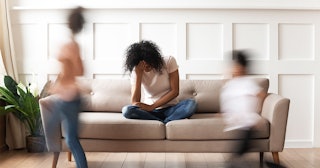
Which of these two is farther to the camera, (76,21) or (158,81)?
(158,81)

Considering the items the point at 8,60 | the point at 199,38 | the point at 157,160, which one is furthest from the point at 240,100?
the point at 8,60

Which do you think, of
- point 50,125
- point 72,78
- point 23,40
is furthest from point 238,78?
point 23,40

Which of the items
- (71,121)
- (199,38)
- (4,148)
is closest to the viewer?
(71,121)

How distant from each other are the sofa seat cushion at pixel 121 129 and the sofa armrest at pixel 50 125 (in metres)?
0.06

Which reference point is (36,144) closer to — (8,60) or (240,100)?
(8,60)

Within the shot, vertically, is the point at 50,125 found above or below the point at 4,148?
above

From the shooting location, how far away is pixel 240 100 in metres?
3.02

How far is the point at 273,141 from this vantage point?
3.50m

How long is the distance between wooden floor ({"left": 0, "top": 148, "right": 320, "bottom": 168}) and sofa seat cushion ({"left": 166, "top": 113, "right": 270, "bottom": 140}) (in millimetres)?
405

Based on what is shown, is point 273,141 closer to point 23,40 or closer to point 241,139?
point 241,139

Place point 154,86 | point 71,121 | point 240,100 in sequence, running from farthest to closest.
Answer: point 154,86, point 71,121, point 240,100

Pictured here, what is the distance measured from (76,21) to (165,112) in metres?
1.03

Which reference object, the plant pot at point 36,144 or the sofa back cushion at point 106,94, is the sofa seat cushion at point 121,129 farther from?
the plant pot at point 36,144

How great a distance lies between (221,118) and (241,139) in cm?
37
